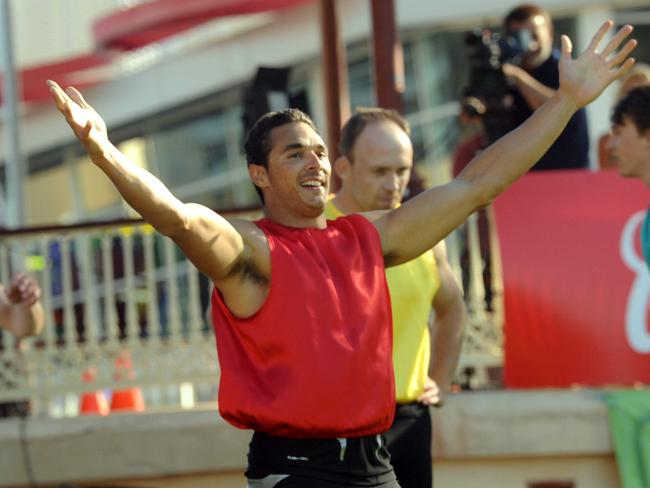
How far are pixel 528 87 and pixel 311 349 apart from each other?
3.99 meters

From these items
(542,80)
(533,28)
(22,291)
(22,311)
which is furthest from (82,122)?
(542,80)

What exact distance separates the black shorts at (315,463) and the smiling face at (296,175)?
2.22 ft

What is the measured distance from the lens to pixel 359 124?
614 centimetres

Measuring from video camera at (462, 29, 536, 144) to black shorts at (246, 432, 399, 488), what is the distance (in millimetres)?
4096

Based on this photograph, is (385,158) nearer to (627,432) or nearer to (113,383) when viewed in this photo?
(627,432)

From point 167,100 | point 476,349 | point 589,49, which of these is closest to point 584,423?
point 476,349

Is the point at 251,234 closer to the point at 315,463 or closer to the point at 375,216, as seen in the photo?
the point at 375,216

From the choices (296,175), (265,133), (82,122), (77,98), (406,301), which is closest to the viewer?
(82,122)

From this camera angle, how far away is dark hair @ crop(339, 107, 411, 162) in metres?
6.12

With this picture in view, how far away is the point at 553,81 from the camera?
8398 mm

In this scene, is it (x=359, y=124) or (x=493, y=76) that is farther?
(x=493, y=76)

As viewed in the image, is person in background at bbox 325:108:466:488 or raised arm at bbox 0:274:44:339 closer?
person in background at bbox 325:108:466:488

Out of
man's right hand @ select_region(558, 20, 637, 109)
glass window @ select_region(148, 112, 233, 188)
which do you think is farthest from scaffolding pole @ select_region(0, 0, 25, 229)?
man's right hand @ select_region(558, 20, 637, 109)

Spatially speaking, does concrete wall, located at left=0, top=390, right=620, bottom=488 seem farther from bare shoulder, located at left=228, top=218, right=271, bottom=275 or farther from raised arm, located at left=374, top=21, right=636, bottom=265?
bare shoulder, located at left=228, top=218, right=271, bottom=275
